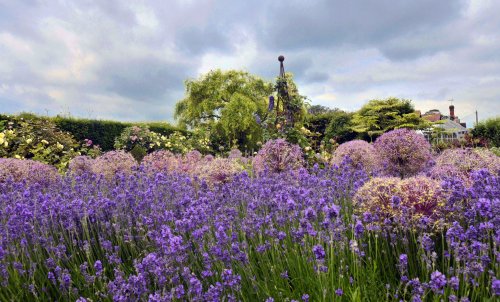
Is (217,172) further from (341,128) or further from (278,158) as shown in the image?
(341,128)

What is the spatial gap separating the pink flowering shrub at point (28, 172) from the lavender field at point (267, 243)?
191cm

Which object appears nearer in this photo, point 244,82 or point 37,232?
point 37,232

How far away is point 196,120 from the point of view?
20891mm

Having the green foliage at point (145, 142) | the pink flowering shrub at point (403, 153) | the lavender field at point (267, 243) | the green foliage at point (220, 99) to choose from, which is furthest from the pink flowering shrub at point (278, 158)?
the green foliage at point (220, 99)

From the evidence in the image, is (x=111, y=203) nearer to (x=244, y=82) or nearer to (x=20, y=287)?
(x=20, y=287)

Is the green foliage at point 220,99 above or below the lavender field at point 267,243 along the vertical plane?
above

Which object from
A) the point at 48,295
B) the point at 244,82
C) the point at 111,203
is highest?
the point at 244,82

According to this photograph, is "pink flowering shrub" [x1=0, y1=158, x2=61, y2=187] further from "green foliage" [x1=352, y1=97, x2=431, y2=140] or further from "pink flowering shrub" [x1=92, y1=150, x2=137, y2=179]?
"green foliage" [x1=352, y1=97, x2=431, y2=140]

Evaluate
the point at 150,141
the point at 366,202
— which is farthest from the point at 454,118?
the point at 366,202

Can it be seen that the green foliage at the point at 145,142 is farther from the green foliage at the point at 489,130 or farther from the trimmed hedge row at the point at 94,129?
the green foliage at the point at 489,130

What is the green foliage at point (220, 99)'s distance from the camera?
63.1ft

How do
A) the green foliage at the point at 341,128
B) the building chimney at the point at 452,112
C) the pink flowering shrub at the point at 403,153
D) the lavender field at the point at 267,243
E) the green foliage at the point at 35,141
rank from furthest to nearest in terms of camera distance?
the building chimney at the point at 452,112 < the green foliage at the point at 341,128 < the green foliage at the point at 35,141 < the pink flowering shrub at the point at 403,153 < the lavender field at the point at 267,243

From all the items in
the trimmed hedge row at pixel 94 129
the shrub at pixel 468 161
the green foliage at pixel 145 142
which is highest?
the trimmed hedge row at pixel 94 129

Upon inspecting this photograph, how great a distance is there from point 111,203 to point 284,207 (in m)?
1.34
